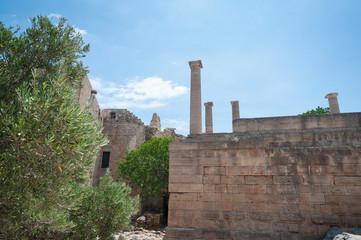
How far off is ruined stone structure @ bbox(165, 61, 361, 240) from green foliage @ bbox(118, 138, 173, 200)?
8.85 m

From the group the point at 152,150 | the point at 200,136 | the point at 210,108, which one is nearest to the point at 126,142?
the point at 152,150

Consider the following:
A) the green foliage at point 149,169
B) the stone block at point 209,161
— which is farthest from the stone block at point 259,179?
the green foliage at point 149,169

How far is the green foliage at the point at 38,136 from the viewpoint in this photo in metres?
3.46

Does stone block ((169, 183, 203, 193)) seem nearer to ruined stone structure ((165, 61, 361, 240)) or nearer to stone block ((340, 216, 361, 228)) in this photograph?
ruined stone structure ((165, 61, 361, 240))

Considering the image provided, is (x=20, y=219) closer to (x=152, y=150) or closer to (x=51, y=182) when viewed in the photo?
(x=51, y=182)

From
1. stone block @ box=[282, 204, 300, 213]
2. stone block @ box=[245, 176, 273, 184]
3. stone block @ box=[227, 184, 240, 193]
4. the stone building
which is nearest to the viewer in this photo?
stone block @ box=[282, 204, 300, 213]

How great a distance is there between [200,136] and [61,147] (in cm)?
670

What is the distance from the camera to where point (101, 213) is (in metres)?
6.12

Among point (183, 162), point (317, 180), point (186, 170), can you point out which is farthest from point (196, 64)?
point (317, 180)

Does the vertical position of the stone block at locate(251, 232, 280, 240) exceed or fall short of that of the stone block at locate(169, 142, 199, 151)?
it falls short

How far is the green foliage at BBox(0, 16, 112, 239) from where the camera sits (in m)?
3.46

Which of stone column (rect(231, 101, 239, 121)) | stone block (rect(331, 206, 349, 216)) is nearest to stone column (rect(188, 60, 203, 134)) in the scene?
stone column (rect(231, 101, 239, 121))

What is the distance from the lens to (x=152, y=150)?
16.5 metres

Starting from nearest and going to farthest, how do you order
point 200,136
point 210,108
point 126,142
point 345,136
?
point 345,136 → point 200,136 → point 210,108 → point 126,142
